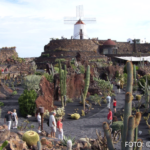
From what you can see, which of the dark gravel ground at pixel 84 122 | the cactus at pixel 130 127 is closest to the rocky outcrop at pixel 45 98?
the dark gravel ground at pixel 84 122

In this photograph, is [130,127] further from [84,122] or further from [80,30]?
[80,30]

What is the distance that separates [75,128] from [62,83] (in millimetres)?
5343

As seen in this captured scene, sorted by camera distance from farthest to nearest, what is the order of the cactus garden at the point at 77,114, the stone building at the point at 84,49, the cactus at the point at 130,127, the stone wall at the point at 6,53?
the stone building at the point at 84,49 → the stone wall at the point at 6,53 → the cactus garden at the point at 77,114 → the cactus at the point at 130,127

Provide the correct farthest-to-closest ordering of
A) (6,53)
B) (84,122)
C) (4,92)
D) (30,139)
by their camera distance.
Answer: (6,53) < (4,92) < (84,122) < (30,139)

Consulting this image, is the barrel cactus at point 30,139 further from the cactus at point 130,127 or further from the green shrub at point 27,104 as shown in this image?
the green shrub at point 27,104

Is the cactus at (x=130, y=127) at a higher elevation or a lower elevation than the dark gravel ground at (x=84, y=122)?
higher

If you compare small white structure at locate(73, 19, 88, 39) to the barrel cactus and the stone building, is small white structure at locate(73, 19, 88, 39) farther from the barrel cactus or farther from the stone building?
the barrel cactus

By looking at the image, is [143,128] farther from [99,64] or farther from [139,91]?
[99,64]

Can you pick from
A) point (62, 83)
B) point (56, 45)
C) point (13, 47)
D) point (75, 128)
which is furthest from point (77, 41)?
point (75, 128)

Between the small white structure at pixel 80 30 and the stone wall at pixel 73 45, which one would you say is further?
the small white structure at pixel 80 30

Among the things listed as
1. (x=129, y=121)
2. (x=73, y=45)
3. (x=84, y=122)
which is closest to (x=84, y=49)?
(x=73, y=45)

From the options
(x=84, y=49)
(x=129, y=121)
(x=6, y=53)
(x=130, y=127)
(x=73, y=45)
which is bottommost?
(x=130, y=127)

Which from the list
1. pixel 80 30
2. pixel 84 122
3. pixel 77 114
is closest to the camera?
pixel 84 122

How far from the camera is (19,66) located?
2981 cm
